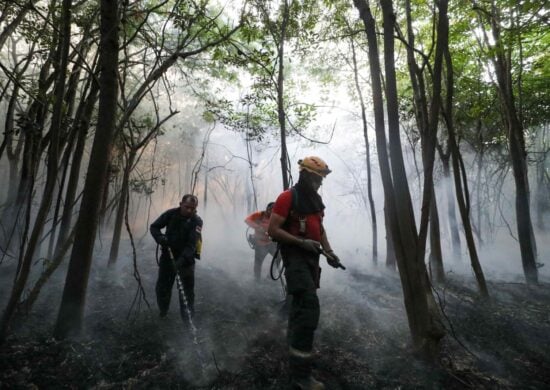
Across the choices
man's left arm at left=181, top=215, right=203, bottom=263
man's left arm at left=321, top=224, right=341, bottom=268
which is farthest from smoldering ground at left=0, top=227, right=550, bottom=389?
man's left arm at left=321, top=224, right=341, bottom=268

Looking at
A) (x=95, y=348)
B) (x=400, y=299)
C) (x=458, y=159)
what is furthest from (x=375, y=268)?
(x=95, y=348)

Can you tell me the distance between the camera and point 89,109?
4.17 metres

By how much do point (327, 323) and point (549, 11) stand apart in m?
6.85

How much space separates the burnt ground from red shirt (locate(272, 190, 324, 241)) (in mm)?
1503

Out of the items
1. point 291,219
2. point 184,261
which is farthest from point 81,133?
point 291,219

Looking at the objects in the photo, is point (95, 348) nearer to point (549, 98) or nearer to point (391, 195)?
point (391, 195)

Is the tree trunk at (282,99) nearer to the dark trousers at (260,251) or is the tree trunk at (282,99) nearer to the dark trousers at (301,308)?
the dark trousers at (260,251)

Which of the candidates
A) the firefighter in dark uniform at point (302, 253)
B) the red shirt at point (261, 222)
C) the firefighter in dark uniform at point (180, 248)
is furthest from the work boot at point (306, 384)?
the red shirt at point (261, 222)

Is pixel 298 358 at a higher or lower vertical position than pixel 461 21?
lower

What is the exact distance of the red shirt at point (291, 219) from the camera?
3.27 meters

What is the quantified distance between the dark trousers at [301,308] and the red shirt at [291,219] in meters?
0.19

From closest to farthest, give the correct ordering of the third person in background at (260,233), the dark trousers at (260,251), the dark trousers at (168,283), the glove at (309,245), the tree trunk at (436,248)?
the glove at (309,245), the dark trousers at (168,283), the tree trunk at (436,248), the third person in background at (260,233), the dark trousers at (260,251)

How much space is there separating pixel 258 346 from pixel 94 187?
2777mm

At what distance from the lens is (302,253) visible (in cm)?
325
